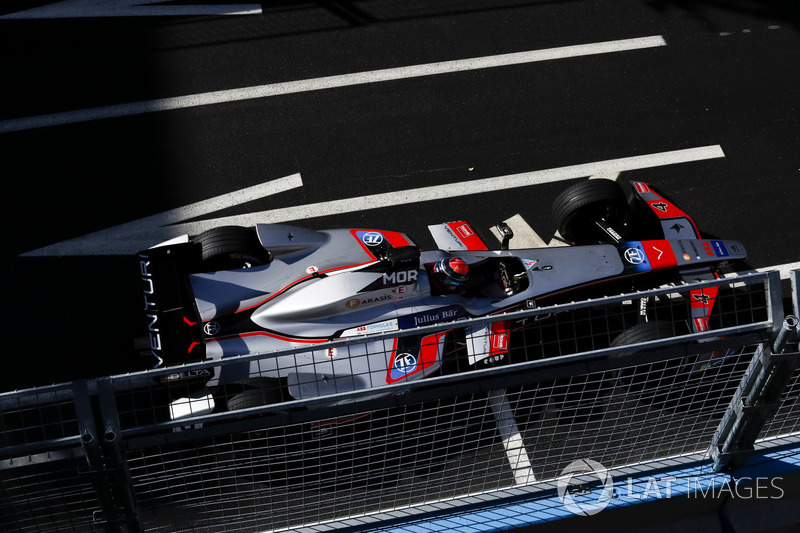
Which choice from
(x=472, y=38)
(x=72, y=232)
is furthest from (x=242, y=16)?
(x=72, y=232)

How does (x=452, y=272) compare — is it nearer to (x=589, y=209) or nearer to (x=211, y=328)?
(x=589, y=209)

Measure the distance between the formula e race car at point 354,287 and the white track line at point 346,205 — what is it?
44.2 inches

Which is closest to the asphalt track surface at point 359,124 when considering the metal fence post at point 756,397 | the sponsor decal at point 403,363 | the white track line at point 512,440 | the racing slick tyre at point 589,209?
the racing slick tyre at point 589,209

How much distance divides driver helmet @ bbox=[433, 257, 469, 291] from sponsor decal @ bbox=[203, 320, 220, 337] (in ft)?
6.29

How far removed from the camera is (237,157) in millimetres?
8352

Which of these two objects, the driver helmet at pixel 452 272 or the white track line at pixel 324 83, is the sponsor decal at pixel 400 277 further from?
the white track line at pixel 324 83

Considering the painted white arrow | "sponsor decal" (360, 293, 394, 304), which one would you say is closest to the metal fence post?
"sponsor decal" (360, 293, 394, 304)

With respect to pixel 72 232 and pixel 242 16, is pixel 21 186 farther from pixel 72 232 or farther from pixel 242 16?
pixel 242 16

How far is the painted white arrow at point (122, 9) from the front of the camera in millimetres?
9133

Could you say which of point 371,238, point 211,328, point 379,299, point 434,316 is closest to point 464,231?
point 371,238

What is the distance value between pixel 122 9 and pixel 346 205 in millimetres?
3942

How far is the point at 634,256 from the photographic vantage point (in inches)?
268

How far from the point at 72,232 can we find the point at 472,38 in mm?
5236

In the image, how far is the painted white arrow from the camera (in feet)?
30.0
